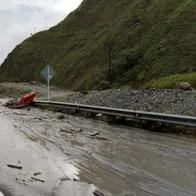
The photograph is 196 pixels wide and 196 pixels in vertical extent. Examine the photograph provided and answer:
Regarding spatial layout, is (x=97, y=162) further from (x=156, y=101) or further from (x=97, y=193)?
(x=156, y=101)

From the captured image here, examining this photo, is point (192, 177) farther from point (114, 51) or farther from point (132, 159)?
point (114, 51)

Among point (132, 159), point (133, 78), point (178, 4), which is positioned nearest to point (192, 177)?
point (132, 159)

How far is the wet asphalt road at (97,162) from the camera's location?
8.71 meters

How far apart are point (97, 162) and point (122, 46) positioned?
44431mm

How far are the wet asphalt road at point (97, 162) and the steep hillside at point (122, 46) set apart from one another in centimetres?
2364

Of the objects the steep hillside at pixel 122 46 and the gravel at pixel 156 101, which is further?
the steep hillside at pixel 122 46

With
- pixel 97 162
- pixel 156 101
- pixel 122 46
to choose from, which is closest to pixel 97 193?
pixel 97 162

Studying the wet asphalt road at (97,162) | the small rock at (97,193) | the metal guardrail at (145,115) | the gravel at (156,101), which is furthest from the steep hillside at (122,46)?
the small rock at (97,193)

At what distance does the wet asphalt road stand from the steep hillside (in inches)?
931

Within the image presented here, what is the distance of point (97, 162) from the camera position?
11.2 metres

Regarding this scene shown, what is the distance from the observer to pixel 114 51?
5591cm

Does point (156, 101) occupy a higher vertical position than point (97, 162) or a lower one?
higher

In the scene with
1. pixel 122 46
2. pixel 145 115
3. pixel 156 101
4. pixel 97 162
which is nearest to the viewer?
pixel 97 162

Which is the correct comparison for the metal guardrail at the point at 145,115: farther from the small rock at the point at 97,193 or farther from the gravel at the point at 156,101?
the small rock at the point at 97,193
